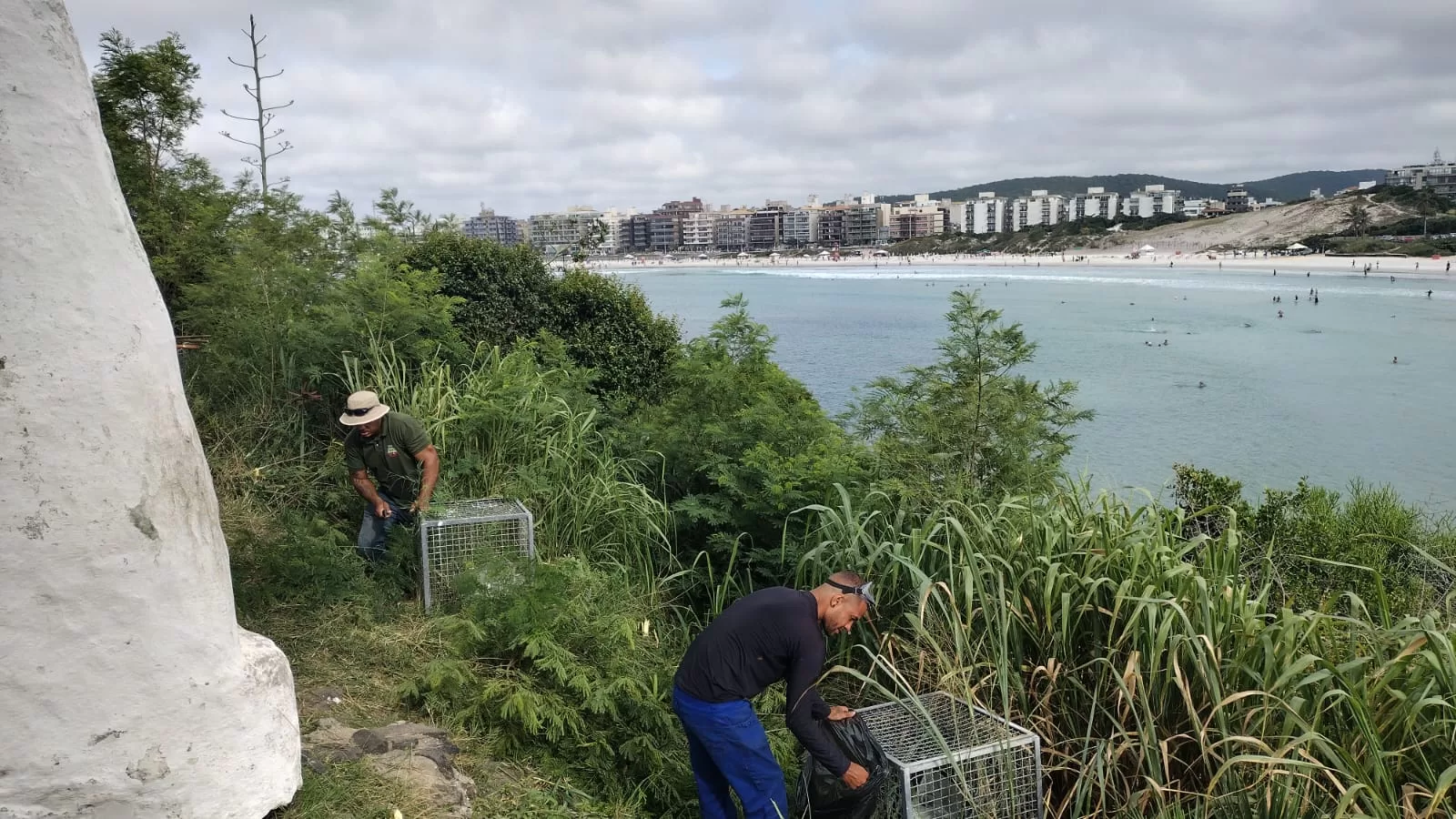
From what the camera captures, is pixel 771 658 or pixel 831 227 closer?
pixel 771 658

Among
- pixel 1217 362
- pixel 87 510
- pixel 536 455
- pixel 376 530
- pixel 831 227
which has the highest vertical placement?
pixel 831 227

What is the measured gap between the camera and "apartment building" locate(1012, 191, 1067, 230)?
185500 mm

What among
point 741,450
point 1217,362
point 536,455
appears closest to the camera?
point 741,450

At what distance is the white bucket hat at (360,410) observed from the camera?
20.0 feet

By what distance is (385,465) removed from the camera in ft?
20.8

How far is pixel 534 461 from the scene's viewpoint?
725 cm

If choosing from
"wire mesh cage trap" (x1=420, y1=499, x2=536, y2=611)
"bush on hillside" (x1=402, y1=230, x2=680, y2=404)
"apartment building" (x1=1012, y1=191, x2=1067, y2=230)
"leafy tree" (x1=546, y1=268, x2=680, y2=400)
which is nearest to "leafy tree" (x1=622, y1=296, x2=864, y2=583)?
"wire mesh cage trap" (x1=420, y1=499, x2=536, y2=611)

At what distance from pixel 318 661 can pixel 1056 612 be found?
12.2ft

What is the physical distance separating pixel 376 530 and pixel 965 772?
4.21 metres

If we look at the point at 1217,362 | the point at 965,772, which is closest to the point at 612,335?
the point at 965,772

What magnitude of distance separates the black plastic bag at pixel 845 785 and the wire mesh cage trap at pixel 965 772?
0.19 ft

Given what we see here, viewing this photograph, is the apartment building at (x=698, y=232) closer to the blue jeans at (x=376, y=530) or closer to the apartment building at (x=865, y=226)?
the apartment building at (x=865, y=226)

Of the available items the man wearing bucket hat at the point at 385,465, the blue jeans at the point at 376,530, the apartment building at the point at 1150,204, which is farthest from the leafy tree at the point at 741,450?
the apartment building at the point at 1150,204

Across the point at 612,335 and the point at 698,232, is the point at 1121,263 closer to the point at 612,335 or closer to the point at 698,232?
the point at 612,335
